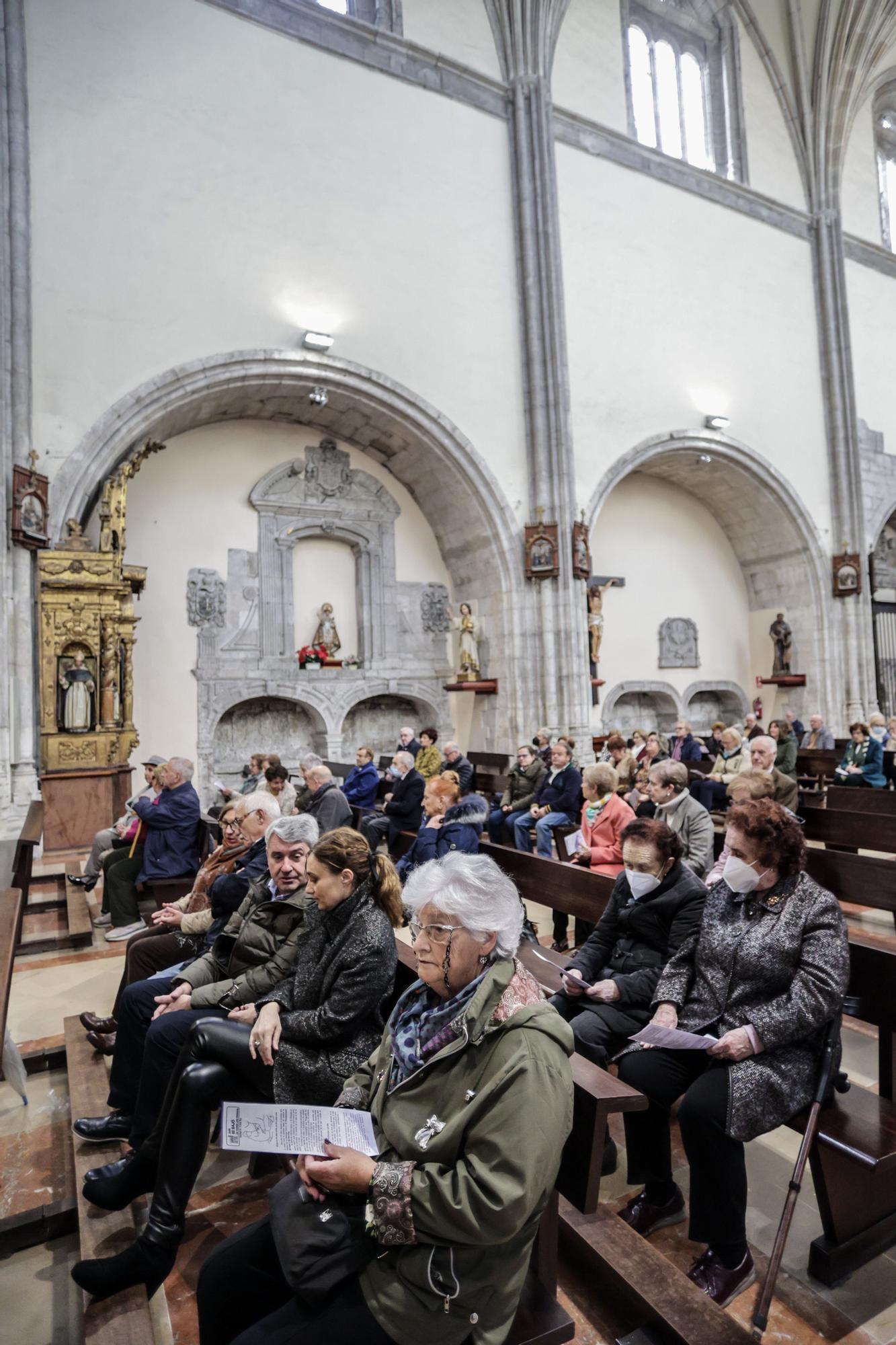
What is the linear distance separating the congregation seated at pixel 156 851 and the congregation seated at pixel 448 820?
4.58ft

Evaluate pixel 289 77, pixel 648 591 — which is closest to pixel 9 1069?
pixel 289 77

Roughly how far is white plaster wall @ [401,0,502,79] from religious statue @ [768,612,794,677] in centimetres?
969

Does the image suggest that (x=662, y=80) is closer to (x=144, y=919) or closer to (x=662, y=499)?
(x=662, y=499)

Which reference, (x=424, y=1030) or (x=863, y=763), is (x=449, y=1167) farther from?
(x=863, y=763)

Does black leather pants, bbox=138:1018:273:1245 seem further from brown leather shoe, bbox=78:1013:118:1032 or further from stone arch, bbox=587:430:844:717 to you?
stone arch, bbox=587:430:844:717

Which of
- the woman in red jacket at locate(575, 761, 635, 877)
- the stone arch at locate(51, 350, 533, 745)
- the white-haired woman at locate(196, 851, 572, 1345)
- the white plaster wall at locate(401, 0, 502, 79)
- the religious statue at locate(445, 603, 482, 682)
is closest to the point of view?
the white-haired woman at locate(196, 851, 572, 1345)

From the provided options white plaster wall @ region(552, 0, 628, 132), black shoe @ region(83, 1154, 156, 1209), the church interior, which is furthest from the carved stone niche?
black shoe @ region(83, 1154, 156, 1209)

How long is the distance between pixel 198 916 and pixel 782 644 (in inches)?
532

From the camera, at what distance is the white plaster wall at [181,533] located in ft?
34.1

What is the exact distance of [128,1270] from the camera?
1.93 metres

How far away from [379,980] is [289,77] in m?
11.5

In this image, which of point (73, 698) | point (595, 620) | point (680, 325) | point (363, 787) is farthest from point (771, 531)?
point (73, 698)

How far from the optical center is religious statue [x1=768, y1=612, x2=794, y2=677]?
14766 mm

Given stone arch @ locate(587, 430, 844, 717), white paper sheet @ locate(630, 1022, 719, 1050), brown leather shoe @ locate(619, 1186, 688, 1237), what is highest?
stone arch @ locate(587, 430, 844, 717)
